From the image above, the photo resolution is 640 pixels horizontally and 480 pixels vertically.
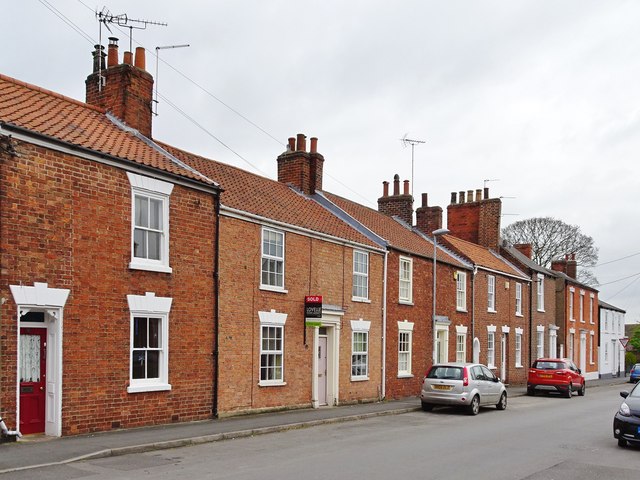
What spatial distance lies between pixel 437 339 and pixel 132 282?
17.1 meters

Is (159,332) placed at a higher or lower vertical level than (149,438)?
higher

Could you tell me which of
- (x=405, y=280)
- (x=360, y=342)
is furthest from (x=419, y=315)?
(x=360, y=342)

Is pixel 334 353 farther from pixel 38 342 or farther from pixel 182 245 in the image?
pixel 38 342

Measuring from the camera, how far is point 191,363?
15.8 meters

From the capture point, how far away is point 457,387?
2045cm

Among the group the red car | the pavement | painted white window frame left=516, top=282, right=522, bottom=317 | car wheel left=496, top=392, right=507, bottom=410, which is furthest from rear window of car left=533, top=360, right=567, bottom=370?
the pavement

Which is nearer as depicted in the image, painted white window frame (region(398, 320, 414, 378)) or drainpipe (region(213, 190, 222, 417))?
drainpipe (region(213, 190, 222, 417))

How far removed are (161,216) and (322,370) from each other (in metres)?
8.36

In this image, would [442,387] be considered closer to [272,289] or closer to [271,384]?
[271,384]

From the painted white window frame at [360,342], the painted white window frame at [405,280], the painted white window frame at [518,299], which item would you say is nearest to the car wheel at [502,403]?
the painted white window frame at [360,342]

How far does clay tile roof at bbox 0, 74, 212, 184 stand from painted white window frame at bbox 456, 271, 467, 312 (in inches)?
670

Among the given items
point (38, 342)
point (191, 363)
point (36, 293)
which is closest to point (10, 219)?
point (36, 293)

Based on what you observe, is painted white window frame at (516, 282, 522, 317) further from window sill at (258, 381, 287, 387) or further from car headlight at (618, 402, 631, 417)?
car headlight at (618, 402, 631, 417)

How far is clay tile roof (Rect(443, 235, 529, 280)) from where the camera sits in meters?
32.7
